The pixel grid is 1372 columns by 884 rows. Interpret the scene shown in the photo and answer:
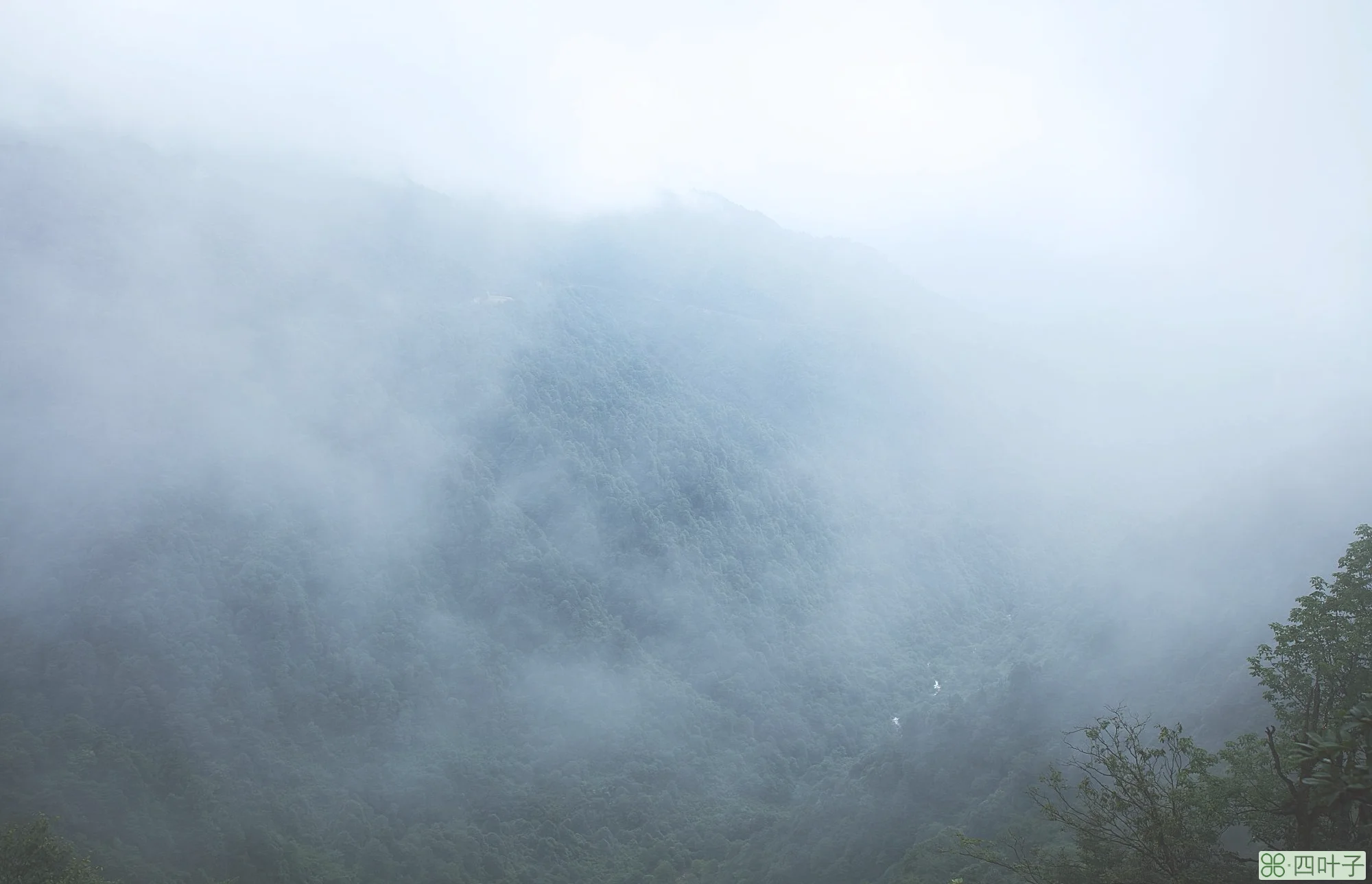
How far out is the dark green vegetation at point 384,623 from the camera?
103688 mm

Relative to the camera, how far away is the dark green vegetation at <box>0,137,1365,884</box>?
103688 millimetres

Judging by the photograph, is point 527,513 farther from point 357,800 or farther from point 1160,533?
point 1160,533

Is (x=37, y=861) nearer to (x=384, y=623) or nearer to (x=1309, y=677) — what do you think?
Answer: (x=1309, y=677)

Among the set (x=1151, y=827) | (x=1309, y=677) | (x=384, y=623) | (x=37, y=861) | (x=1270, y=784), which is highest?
(x=384, y=623)

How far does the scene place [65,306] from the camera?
145m

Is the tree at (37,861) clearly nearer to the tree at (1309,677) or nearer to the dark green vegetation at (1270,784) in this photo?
the dark green vegetation at (1270,784)

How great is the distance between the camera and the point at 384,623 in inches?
5768

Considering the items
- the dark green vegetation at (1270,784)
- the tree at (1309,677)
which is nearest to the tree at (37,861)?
the dark green vegetation at (1270,784)

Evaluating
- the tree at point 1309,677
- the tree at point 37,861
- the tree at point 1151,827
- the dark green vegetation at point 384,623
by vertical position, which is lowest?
the tree at point 37,861

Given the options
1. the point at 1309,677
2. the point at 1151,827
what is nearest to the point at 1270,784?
the point at 1309,677

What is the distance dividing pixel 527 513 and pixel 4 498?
9010 cm

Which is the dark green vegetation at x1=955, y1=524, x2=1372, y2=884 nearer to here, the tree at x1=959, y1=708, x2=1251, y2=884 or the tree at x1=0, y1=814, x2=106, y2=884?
the tree at x1=959, y1=708, x2=1251, y2=884

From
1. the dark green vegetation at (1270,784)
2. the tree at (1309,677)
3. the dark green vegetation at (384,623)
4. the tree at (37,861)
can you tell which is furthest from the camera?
the dark green vegetation at (384,623)

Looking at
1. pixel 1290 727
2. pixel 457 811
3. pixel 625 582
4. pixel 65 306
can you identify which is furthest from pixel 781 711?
pixel 65 306
